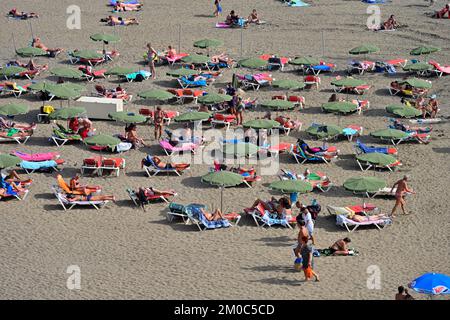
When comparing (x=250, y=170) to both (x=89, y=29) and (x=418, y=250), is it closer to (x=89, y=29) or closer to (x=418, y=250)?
(x=418, y=250)

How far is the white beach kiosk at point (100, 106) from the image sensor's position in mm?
37156

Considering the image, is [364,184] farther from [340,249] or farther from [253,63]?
[253,63]

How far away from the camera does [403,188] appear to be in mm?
29672

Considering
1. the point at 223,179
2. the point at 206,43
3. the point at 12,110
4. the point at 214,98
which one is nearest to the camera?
the point at 223,179

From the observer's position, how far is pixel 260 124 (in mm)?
34781

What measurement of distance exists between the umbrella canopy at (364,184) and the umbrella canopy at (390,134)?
4871 millimetres

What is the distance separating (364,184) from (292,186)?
196cm

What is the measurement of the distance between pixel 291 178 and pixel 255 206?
2.95m

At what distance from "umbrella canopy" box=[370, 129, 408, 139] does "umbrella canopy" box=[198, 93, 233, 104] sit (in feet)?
17.9

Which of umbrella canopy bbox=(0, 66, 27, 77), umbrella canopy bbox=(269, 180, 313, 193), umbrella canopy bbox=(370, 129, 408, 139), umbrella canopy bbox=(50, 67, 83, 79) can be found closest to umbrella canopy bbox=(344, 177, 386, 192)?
umbrella canopy bbox=(269, 180, 313, 193)

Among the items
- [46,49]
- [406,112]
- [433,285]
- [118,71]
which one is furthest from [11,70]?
[433,285]

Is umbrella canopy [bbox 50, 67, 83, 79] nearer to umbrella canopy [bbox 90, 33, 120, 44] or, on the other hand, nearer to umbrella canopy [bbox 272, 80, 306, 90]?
umbrella canopy [bbox 90, 33, 120, 44]

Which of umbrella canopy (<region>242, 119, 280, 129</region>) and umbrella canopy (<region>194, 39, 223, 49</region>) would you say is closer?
umbrella canopy (<region>242, 119, 280, 129</region>)

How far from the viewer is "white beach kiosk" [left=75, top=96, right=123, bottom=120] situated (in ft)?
122
